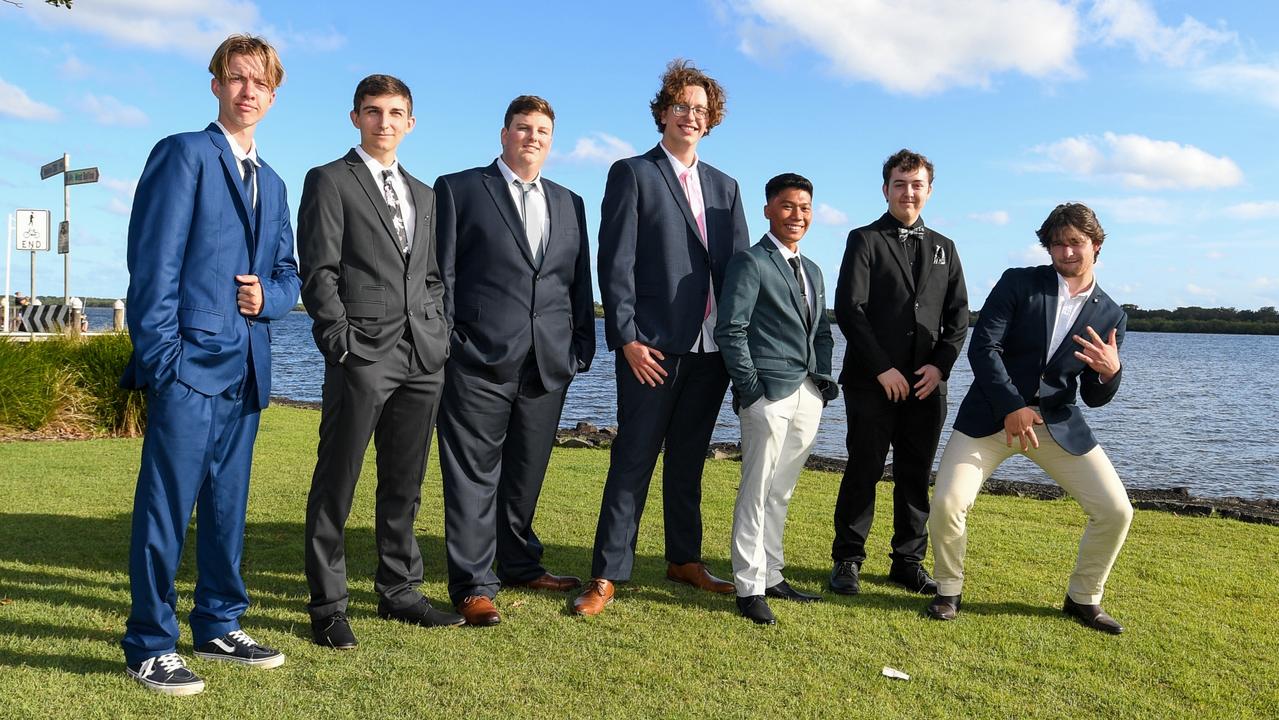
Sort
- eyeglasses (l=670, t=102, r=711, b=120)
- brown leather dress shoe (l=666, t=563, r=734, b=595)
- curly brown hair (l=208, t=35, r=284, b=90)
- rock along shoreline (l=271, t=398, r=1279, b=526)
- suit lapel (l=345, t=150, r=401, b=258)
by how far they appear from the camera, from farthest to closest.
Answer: rock along shoreline (l=271, t=398, r=1279, b=526), brown leather dress shoe (l=666, t=563, r=734, b=595), eyeglasses (l=670, t=102, r=711, b=120), suit lapel (l=345, t=150, r=401, b=258), curly brown hair (l=208, t=35, r=284, b=90)

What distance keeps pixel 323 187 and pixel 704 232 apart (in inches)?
80.4

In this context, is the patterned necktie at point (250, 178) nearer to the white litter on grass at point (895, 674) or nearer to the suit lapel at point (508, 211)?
the suit lapel at point (508, 211)

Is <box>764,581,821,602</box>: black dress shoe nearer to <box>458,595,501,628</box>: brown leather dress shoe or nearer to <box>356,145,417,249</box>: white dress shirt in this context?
<box>458,595,501,628</box>: brown leather dress shoe

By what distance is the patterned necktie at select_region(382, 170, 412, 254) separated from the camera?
4.33m

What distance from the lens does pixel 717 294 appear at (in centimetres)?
510

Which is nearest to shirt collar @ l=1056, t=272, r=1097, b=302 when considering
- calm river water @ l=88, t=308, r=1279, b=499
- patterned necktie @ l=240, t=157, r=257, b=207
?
patterned necktie @ l=240, t=157, r=257, b=207

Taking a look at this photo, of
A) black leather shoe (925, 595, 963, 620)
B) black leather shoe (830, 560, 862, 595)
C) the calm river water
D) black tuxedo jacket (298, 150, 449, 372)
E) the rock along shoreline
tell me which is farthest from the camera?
the calm river water

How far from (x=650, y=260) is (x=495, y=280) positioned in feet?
2.79

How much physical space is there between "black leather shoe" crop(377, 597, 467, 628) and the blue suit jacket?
131 cm

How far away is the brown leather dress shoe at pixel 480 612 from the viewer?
4.50 meters

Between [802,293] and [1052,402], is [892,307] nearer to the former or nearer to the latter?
[802,293]

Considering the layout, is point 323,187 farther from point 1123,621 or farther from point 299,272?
point 1123,621

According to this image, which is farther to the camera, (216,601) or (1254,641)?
(1254,641)

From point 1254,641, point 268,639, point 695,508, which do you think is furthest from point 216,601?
point 1254,641
